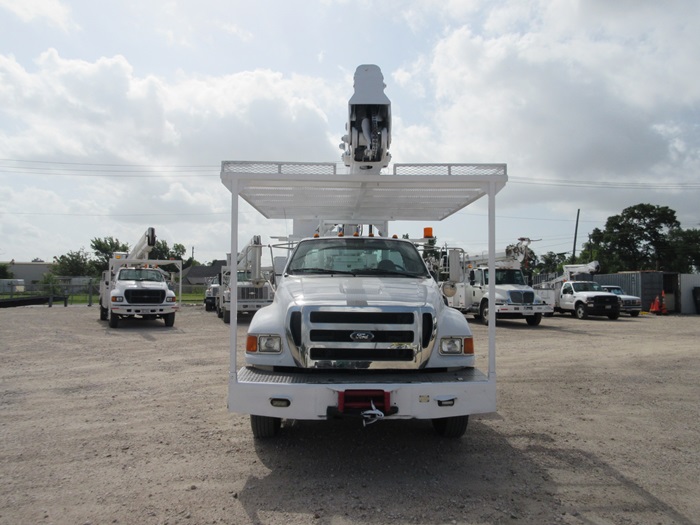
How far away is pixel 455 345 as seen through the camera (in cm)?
457

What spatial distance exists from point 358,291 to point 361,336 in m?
0.59

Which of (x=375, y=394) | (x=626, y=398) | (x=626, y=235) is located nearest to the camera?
(x=375, y=394)

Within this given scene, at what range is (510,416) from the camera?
6.13 metres

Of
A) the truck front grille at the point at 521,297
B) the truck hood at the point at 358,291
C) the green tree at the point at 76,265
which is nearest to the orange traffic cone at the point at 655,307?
the truck front grille at the point at 521,297

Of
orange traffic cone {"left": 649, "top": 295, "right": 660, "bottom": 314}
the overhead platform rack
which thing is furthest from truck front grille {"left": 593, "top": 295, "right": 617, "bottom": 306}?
the overhead platform rack

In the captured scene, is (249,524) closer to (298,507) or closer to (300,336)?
(298,507)

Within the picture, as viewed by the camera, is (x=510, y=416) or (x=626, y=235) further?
(x=626, y=235)

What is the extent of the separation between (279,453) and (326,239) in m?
2.33

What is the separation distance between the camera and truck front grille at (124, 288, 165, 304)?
674 inches

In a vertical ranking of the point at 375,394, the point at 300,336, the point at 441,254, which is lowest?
the point at 375,394

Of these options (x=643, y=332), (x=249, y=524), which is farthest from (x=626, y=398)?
(x=643, y=332)

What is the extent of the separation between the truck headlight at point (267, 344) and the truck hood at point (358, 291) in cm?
36

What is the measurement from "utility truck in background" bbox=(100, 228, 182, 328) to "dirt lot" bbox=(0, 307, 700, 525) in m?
8.46

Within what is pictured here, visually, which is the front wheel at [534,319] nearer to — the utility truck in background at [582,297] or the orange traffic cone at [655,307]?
the utility truck in background at [582,297]
